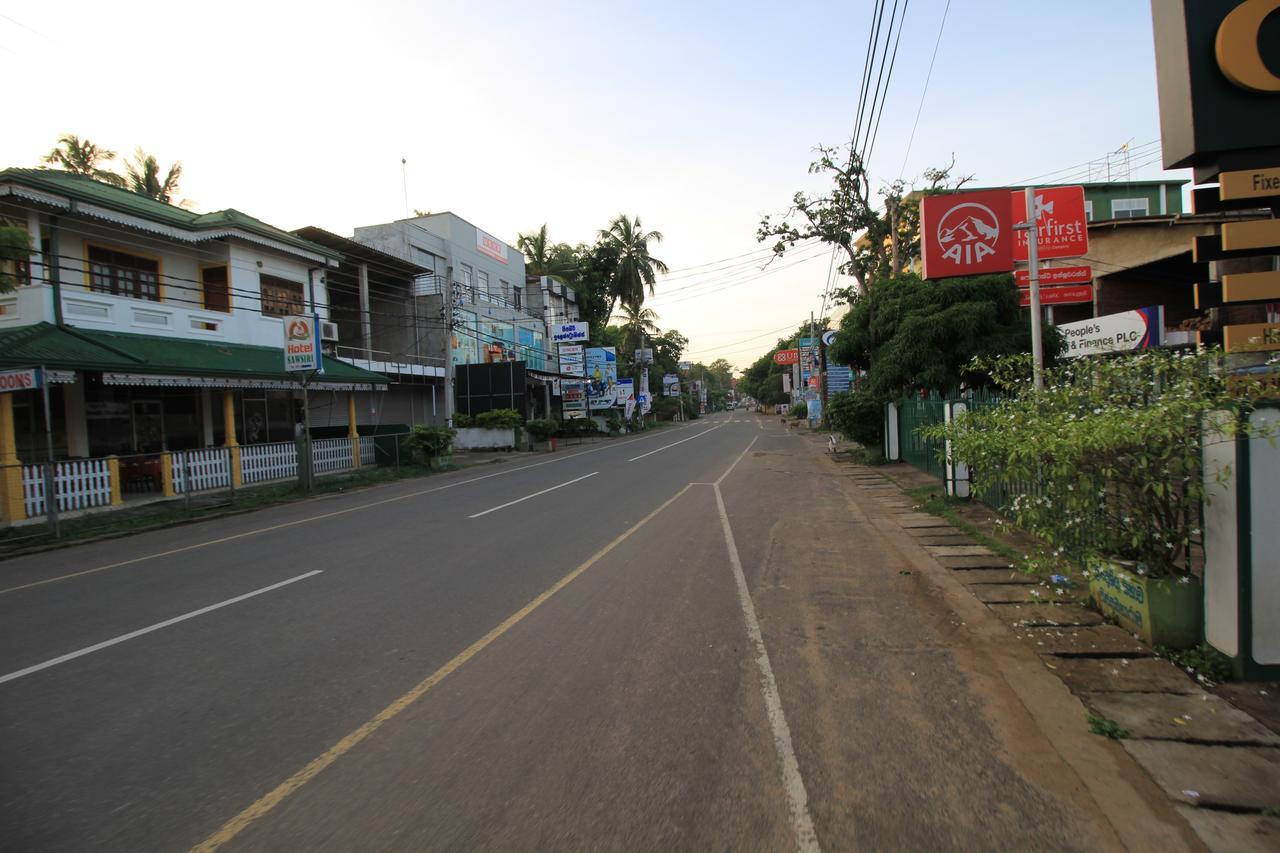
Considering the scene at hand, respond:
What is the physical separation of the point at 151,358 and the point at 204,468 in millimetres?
2911

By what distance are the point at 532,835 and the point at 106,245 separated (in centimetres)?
2027

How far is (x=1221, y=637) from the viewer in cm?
423

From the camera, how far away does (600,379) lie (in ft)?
154

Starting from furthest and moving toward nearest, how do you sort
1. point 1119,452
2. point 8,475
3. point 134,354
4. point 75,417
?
1. point 75,417
2. point 134,354
3. point 8,475
4. point 1119,452

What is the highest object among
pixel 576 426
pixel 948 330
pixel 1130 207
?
pixel 1130 207

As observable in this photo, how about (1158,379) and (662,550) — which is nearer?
(1158,379)

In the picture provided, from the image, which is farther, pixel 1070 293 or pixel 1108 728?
pixel 1070 293

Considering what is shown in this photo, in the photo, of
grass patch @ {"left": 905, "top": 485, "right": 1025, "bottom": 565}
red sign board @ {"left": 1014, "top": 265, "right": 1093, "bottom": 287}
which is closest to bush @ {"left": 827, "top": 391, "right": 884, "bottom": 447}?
red sign board @ {"left": 1014, "top": 265, "right": 1093, "bottom": 287}

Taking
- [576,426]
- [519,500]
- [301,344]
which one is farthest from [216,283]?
[576,426]

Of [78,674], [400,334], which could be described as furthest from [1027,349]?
[400,334]

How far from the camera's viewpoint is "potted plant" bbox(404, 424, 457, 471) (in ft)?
72.7

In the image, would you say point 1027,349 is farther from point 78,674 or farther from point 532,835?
point 78,674

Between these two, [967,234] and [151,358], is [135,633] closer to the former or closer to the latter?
[151,358]

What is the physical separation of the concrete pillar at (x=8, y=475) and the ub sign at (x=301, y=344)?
579 centimetres
